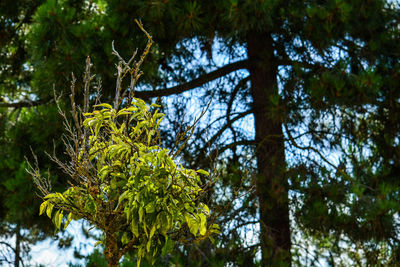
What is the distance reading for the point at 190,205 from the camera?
2.28 metres

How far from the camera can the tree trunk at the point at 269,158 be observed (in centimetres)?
456

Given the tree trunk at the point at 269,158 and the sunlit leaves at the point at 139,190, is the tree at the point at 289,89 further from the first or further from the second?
the sunlit leaves at the point at 139,190

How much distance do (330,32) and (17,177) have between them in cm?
298

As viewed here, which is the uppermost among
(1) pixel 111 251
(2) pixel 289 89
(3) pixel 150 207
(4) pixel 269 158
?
(2) pixel 289 89

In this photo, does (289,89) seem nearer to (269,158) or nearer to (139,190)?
(269,158)

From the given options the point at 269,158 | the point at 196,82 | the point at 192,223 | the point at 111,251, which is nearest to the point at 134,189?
the point at 192,223

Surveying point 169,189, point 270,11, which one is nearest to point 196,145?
point 270,11

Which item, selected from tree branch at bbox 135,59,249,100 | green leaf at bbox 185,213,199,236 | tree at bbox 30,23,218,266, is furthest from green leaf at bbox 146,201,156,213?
tree branch at bbox 135,59,249,100

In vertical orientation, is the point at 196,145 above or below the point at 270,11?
below

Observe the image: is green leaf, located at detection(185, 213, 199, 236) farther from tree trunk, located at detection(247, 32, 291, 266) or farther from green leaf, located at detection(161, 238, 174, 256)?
tree trunk, located at detection(247, 32, 291, 266)

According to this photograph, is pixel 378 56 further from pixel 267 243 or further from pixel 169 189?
pixel 169 189

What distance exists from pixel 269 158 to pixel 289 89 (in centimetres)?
69

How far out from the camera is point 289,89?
493 centimetres

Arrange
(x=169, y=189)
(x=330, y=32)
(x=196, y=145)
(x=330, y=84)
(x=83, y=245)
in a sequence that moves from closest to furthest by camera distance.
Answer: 1. (x=169, y=189)
2. (x=330, y=84)
3. (x=330, y=32)
4. (x=196, y=145)
5. (x=83, y=245)
